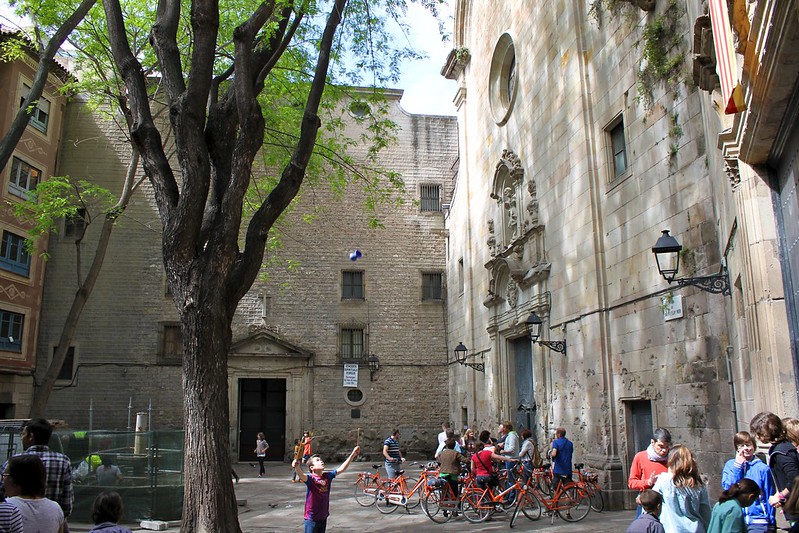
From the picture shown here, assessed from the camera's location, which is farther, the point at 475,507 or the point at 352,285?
the point at 352,285


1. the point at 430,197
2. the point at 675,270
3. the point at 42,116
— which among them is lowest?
the point at 675,270

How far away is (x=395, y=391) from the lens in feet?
79.4

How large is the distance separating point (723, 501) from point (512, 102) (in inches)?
523

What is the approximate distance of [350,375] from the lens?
78.7 feet

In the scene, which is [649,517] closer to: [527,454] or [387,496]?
[527,454]

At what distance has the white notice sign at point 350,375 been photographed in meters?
24.0

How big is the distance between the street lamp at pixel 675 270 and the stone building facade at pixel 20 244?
18275mm

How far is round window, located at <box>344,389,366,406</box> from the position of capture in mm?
23953

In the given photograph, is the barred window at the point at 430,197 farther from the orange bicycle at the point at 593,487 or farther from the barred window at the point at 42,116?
the orange bicycle at the point at 593,487

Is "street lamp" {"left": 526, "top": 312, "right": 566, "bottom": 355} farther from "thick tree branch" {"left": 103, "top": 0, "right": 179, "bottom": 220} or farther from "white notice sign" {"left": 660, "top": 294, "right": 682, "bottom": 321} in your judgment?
"thick tree branch" {"left": 103, "top": 0, "right": 179, "bottom": 220}

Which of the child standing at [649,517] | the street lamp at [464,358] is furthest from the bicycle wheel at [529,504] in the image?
the street lamp at [464,358]

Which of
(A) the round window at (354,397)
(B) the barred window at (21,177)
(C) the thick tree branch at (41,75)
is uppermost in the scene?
(B) the barred window at (21,177)

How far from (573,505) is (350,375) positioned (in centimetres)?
1472

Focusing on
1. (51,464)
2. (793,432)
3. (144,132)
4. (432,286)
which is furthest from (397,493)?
(432,286)
